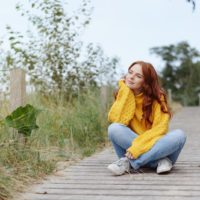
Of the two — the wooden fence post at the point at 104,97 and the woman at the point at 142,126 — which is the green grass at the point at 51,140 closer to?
Answer: the wooden fence post at the point at 104,97

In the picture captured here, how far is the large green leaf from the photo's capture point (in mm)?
5379

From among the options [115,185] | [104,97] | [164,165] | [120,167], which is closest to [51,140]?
[120,167]

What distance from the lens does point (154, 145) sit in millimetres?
5426

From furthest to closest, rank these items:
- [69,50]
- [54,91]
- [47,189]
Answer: [69,50] → [54,91] → [47,189]

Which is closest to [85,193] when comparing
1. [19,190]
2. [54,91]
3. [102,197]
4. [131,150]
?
[102,197]

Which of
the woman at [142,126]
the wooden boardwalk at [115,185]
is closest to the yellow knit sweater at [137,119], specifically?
the woman at [142,126]

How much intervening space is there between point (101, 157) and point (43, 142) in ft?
3.10

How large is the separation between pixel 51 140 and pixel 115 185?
2.42 m

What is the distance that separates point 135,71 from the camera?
18.3ft

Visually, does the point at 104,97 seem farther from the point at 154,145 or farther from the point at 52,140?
the point at 154,145

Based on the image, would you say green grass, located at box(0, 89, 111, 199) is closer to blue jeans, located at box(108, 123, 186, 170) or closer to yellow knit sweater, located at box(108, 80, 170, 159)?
blue jeans, located at box(108, 123, 186, 170)

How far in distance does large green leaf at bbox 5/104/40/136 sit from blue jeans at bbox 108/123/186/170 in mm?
748

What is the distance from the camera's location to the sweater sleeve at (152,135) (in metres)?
5.39

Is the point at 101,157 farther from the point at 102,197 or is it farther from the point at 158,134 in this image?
the point at 102,197
